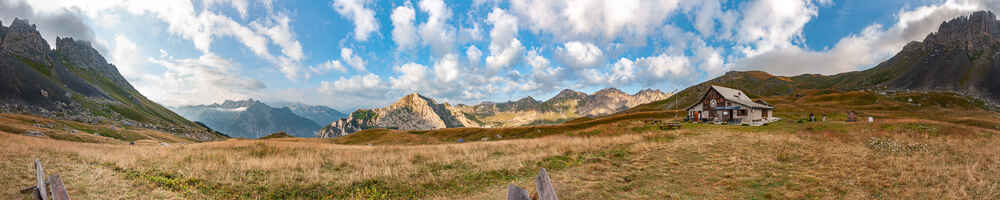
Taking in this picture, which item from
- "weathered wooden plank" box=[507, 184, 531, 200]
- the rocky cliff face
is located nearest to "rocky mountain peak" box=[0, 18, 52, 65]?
"weathered wooden plank" box=[507, 184, 531, 200]

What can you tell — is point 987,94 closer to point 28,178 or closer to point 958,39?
point 958,39

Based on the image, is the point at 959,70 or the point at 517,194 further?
the point at 959,70

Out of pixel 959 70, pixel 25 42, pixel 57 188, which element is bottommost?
pixel 57 188

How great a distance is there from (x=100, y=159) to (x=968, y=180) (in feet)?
116

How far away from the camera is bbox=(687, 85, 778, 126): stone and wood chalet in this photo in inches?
1898

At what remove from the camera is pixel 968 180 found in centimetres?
1109

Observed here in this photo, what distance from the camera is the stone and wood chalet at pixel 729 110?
48.2 metres

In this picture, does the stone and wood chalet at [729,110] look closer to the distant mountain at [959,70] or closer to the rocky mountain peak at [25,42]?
the distant mountain at [959,70]

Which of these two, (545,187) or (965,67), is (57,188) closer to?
(545,187)

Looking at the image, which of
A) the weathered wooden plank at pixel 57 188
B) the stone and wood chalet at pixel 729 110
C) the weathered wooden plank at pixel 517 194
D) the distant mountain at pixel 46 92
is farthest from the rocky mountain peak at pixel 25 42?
the stone and wood chalet at pixel 729 110

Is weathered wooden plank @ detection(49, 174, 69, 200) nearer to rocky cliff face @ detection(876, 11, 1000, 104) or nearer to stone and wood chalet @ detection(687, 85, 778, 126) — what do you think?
stone and wood chalet @ detection(687, 85, 778, 126)

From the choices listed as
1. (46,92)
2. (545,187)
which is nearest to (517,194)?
(545,187)

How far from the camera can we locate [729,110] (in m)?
50.6

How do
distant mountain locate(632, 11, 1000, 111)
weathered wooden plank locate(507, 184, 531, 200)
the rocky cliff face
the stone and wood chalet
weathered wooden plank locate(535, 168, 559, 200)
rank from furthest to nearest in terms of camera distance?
distant mountain locate(632, 11, 1000, 111) → the rocky cliff face → the stone and wood chalet → weathered wooden plank locate(535, 168, 559, 200) → weathered wooden plank locate(507, 184, 531, 200)
